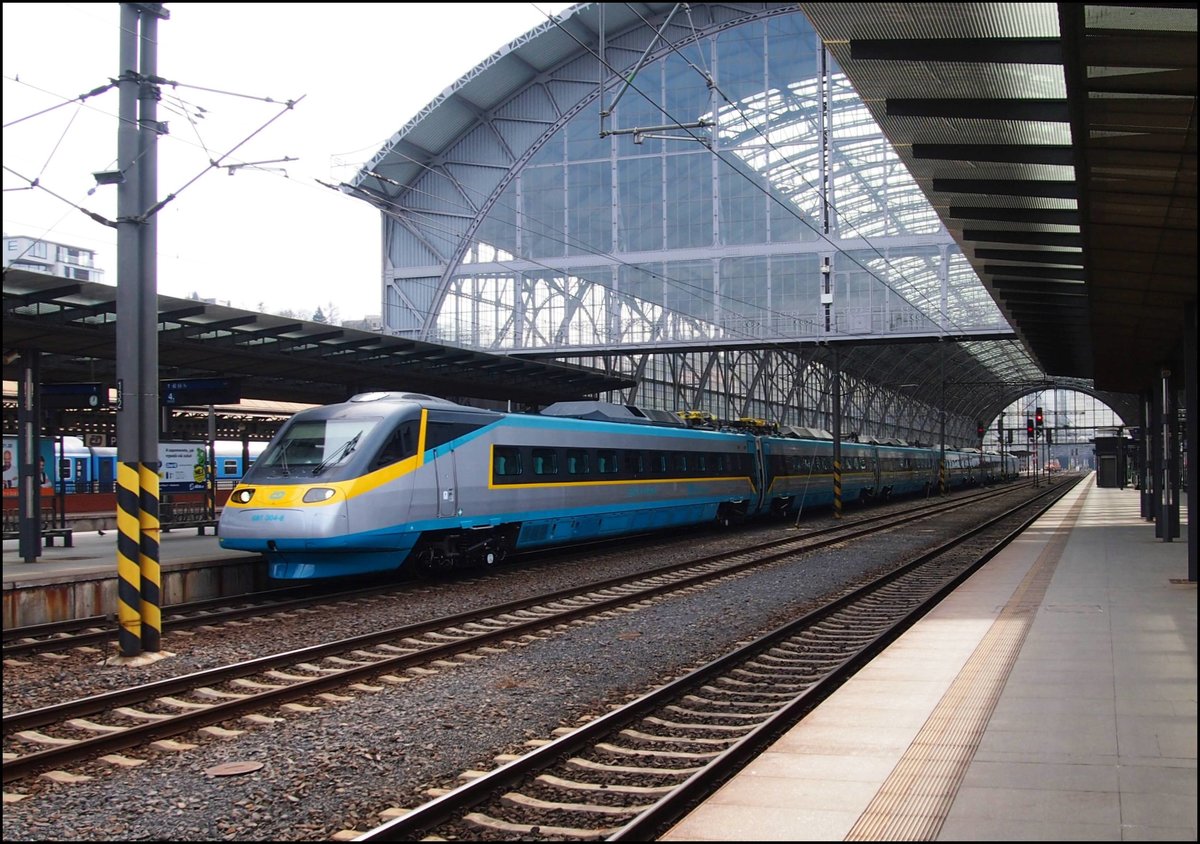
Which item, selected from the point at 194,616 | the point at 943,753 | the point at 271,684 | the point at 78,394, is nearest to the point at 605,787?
the point at 943,753

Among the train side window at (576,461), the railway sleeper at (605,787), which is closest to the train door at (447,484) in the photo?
the train side window at (576,461)

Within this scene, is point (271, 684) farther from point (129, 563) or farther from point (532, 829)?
point (532, 829)

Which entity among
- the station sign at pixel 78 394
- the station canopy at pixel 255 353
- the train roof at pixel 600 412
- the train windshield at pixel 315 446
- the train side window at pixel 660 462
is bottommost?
the train side window at pixel 660 462

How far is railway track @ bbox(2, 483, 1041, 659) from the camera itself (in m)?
11.6

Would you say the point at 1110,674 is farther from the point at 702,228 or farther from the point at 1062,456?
the point at 1062,456

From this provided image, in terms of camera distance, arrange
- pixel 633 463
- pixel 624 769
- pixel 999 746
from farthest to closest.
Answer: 1. pixel 633 463
2. pixel 624 769
3. pixel 999 746

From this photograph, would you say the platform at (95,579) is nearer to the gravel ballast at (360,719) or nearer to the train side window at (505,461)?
the gravel ballast at (360,719)

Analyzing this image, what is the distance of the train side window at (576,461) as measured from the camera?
68.6 feet

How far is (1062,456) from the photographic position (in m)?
189

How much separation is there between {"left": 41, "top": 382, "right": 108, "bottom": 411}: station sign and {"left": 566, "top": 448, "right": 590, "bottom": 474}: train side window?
8.97m

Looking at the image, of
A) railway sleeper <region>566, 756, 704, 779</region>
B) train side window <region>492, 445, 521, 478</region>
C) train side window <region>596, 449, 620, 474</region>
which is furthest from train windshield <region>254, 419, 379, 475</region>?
railway sleeper <region>566, 756, 704, 779</region>

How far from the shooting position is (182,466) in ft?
121

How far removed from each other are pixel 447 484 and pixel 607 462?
20.5 ft

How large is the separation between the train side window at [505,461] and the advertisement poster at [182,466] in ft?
67.7
